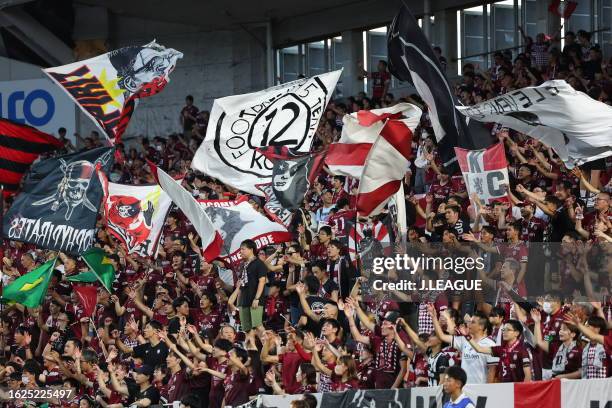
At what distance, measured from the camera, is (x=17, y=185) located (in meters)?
20.2

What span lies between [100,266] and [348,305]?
5899 mm

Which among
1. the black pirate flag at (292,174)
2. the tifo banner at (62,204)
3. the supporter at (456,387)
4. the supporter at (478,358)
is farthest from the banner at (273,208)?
the supporter at (456,387)

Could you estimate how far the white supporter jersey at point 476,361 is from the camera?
13.6m

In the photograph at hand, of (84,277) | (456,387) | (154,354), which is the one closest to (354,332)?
(456,387)

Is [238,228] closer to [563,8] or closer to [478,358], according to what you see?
[478,358]

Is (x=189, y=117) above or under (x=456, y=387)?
above

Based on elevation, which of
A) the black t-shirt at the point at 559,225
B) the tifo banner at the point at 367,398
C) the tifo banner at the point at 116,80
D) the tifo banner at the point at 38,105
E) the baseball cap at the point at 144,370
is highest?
the tifo banner at the point at 38,105

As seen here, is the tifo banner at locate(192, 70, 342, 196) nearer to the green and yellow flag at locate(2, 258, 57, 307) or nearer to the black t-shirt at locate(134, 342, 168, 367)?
the black t-shirt at locate(134, 342, 168, 367)

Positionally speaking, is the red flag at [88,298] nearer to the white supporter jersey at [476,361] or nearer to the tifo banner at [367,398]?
the tifo banner at [367,398]

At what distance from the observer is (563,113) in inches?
587

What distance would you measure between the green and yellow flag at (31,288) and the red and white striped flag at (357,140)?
16.7ft

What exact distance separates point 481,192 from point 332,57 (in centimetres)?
1510
